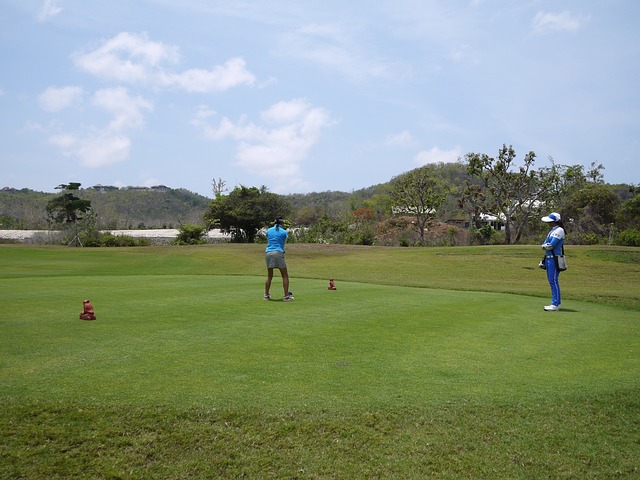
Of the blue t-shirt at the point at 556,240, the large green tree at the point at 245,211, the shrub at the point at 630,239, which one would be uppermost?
the large green tree at the point at 245,211

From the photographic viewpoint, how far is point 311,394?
5828mm

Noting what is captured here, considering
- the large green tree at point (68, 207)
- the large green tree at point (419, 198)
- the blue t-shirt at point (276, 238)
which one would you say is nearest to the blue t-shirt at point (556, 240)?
the blue t-shirt at point (276, 238)

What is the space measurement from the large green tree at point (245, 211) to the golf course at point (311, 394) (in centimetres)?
4036

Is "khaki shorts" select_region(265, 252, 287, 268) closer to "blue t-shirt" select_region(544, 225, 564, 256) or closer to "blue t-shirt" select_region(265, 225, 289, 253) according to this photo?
"blue t-shirt" select_region(265, 225, 289, 253)

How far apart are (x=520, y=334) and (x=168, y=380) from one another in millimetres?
6304

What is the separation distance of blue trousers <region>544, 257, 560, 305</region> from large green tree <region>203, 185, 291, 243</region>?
129 feet

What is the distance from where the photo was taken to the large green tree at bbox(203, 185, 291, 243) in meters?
51.8

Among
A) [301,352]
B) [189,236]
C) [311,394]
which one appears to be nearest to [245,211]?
[189,236]

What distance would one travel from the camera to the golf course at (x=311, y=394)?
15.6 ft

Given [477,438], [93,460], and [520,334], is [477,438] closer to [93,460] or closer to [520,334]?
[93,460]

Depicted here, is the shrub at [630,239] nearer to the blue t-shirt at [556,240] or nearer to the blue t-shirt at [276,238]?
the blue t-shirt at [556,240]

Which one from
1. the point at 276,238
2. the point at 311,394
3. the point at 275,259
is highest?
the point at 276,238

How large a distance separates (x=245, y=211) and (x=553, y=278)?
4047cm

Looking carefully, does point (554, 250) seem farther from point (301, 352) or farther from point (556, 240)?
point (301, 352)
